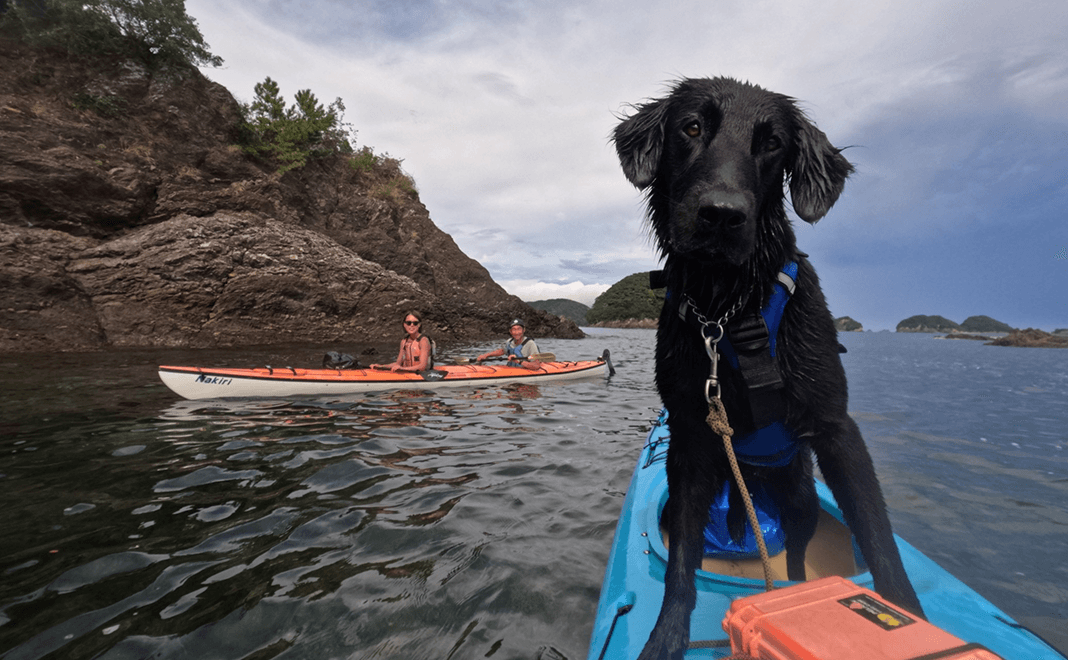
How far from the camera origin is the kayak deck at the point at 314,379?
7863 millimetres

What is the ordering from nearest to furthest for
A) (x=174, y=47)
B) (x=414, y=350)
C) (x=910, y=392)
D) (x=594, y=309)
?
(x=414, y=350) < (x=910, y=392) < (x=174, y=47) < (x=594, y=309)

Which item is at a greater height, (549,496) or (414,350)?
(414,350)

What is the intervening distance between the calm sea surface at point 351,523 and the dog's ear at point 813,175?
2.46 metres

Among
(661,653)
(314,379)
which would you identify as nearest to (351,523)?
(661,653)

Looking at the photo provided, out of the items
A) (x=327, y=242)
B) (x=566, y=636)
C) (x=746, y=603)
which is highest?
(x=327, y=242)

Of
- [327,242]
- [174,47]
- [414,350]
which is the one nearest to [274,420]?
[414,350]

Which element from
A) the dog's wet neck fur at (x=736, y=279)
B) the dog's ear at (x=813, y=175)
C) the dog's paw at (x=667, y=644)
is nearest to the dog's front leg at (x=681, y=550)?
the dog's paw at (x=667, y=644)

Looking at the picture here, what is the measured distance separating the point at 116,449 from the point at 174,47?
936 inches

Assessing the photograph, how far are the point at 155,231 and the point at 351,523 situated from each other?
18540 mm

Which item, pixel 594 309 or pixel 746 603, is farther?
pixel 594 309

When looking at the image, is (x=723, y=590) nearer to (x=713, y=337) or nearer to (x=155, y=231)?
(x=713, y=337)

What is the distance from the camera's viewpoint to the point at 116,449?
4.93 metres

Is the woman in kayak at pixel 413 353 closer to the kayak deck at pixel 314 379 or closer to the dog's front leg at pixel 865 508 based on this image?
the kayak deck at pixel 314 379

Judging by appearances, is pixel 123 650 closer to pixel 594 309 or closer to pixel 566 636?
pixel 566 636
